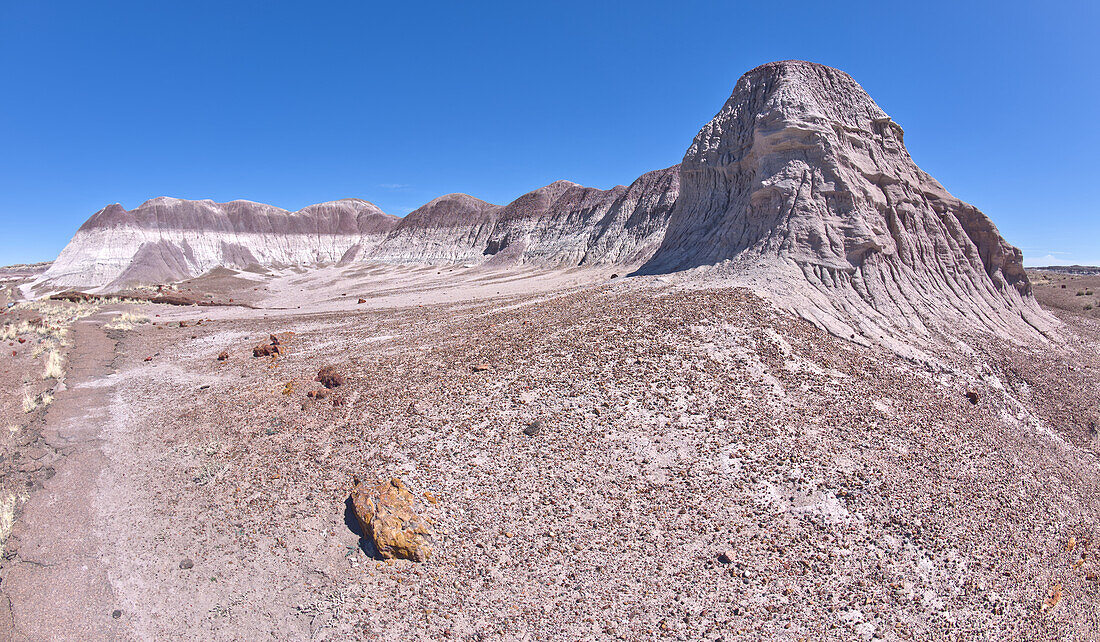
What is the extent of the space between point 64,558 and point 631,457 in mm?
8191

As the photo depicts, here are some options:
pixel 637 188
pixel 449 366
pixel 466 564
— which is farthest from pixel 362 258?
pixel 466 564

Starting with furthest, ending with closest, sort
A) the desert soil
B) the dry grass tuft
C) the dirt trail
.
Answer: the dry grass tuft
the desert soil
the dirt trail

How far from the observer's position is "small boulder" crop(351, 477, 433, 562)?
6.28 m

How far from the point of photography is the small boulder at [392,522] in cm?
628

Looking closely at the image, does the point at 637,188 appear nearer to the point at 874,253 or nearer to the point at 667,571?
the point at 874,253

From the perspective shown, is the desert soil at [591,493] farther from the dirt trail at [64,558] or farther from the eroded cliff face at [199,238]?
the eroded cliff face at [199,238]

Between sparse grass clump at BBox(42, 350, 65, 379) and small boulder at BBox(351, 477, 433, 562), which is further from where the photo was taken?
sparse grass clump at BBox(42, 350, 65, 379)

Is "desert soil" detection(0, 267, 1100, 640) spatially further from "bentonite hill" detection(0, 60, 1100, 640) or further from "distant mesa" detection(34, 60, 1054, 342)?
"distant mesa" detection(34, 60, 1054, 342)

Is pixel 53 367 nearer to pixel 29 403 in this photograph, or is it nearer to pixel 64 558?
pixel 29 403

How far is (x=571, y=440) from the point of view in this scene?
8.04 meters

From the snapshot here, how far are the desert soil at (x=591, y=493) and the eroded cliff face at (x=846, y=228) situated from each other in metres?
2.17

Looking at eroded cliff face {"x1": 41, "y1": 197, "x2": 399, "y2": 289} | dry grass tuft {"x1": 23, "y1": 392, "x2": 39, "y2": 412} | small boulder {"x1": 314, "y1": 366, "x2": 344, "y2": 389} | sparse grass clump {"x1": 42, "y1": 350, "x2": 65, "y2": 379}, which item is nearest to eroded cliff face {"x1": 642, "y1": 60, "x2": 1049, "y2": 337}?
small boulder {"x1": 314, "y1": 366, "x2": 344, "y2": 389}

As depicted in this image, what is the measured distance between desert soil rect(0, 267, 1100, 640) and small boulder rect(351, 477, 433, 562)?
19 centimetres

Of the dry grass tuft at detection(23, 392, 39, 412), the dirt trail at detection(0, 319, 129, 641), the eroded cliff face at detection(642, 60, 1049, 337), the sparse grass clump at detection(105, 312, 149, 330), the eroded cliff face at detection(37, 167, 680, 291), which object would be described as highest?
the eroded cliff face at detection(37, 167, 680, 291)
